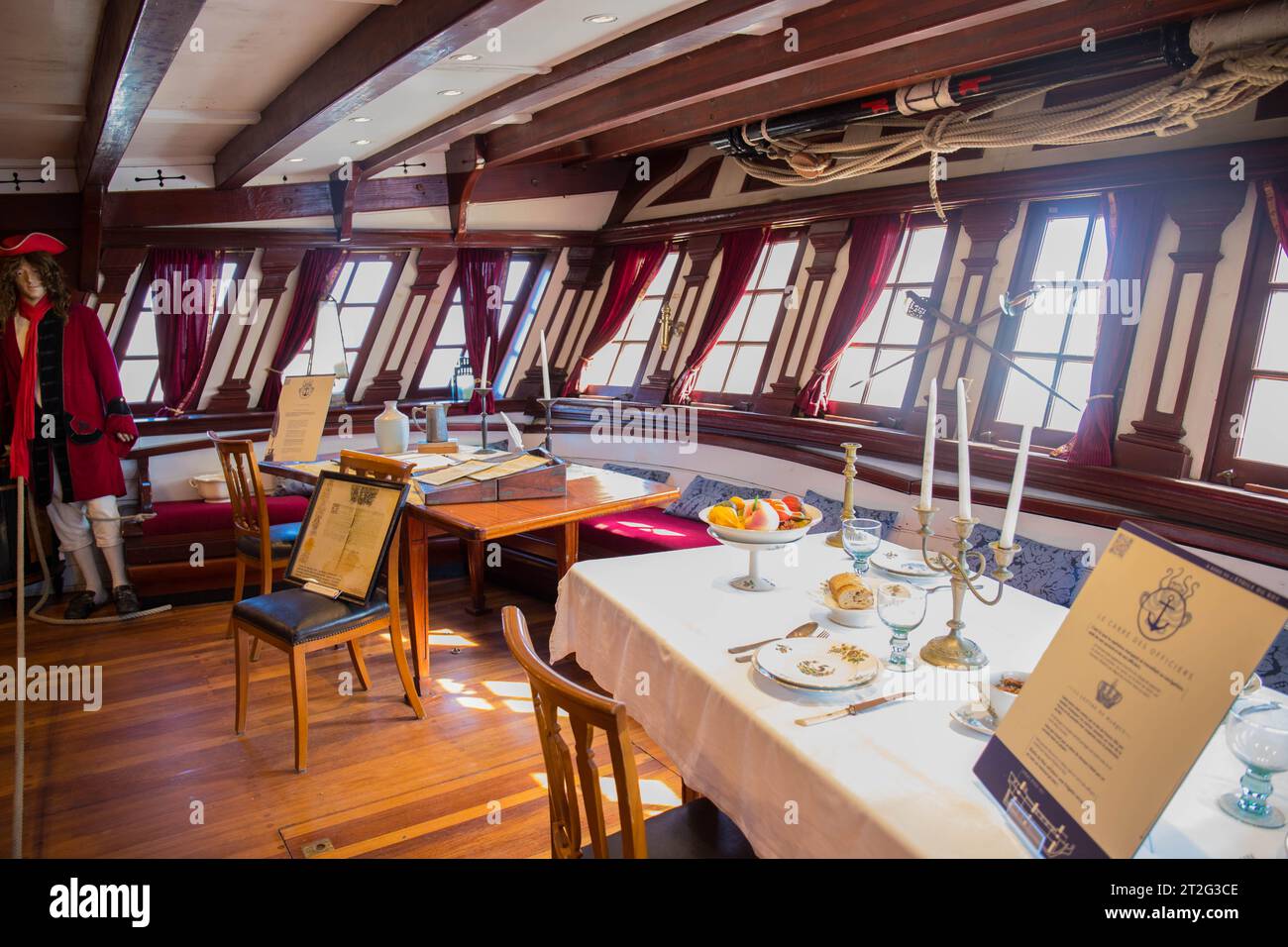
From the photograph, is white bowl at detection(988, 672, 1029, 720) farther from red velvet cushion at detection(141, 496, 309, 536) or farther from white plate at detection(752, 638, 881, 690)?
red velvet cushion at detection(141, 496, 309, 536)

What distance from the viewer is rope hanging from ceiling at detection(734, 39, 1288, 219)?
9.57 feet

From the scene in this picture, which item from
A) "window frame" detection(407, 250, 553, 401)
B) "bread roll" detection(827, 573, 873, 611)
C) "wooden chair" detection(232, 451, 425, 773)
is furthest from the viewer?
"window frame" detection(407, 250, 553, 401)

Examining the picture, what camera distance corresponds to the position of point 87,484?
16.1ft

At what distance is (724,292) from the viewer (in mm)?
6133

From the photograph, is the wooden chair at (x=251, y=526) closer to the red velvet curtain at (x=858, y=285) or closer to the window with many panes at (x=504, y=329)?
the window with many panes at (x=504, y=329)

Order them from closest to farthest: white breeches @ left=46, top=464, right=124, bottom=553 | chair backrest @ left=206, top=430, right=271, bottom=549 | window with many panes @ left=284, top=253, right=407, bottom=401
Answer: chair backrest @ left=206, top=430, right=271, bottom=549
white breeches @ left=46, top=464, right=124, bottom=553
window with many panes @ left=284, top=253, right=407, bottom=401

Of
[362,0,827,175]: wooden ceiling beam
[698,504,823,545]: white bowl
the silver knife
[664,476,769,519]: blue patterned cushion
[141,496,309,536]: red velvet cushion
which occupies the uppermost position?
[362,0,827,175]: wooden ceiling beam

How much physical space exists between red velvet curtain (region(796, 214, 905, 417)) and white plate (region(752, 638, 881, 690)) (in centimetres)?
353

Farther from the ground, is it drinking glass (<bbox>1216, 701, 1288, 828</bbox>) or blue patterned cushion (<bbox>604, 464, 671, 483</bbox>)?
drinking glass (<bbox>1216, 701, 1288, 828</bbox>)

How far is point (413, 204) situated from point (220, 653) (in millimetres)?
3236

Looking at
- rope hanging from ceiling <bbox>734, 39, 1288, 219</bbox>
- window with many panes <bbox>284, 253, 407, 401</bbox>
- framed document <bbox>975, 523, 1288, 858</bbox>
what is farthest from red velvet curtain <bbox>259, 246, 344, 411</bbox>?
framed document <bbox>975, 523, 1288, 858</bbox>

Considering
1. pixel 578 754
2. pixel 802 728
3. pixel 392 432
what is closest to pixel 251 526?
pixel 392 432

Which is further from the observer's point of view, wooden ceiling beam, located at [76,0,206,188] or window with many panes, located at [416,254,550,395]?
window with many panes, located at [416,254,550,395]

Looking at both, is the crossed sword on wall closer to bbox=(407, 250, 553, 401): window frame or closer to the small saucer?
the small saucer
